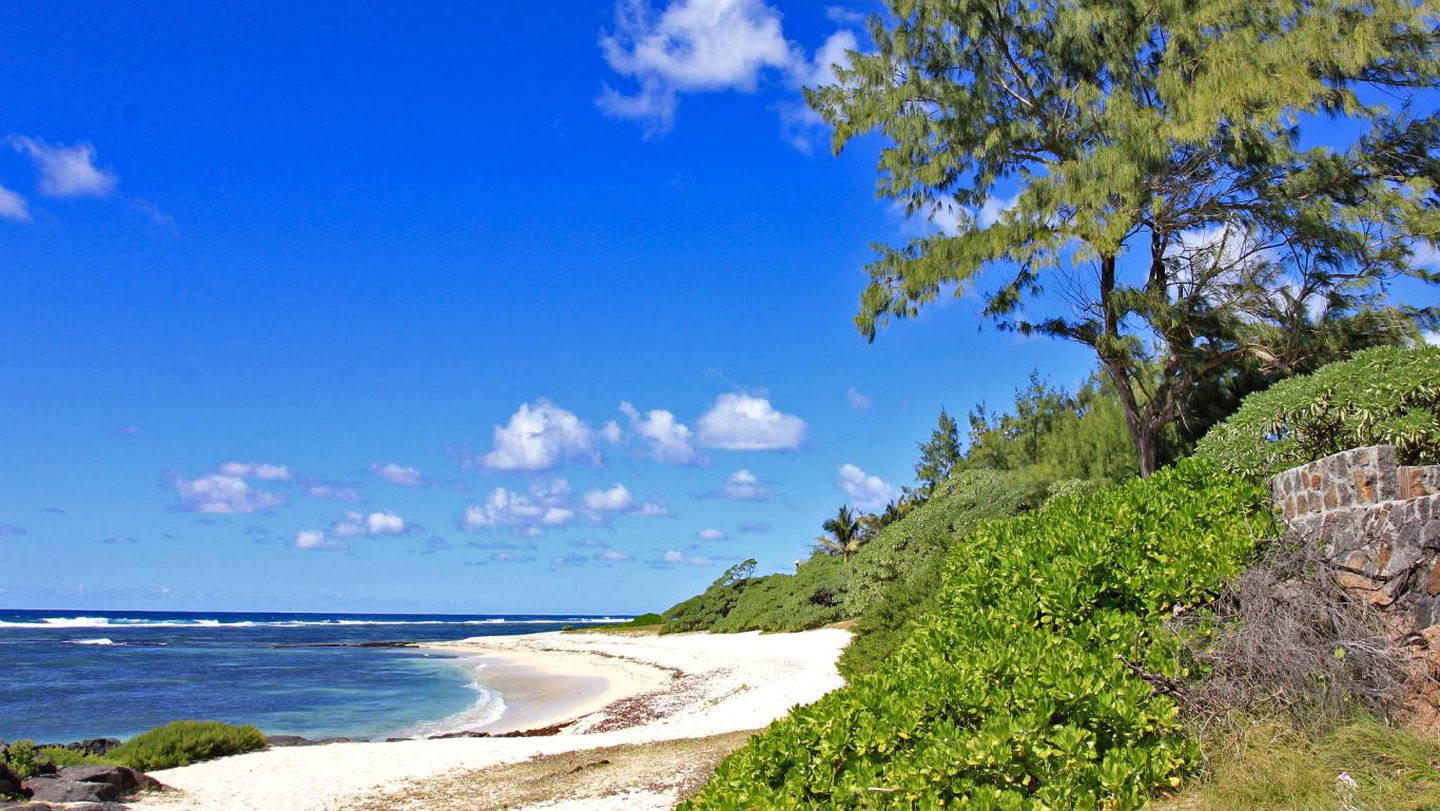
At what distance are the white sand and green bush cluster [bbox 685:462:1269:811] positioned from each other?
6764 millimetres

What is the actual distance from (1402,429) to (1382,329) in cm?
795

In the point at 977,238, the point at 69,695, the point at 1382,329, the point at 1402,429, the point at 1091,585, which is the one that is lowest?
the point at 69,695

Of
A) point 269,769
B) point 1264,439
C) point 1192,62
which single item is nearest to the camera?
point 1264,439

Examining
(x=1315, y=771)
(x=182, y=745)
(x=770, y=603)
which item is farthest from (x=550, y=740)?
(x=770, y=603)

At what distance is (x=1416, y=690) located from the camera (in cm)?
554

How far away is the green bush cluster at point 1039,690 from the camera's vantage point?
4.78 metres

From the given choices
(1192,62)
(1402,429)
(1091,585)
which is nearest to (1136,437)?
(1192,62)

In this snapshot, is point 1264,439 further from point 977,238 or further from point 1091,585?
point 977,238

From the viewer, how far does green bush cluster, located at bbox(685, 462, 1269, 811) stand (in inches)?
188

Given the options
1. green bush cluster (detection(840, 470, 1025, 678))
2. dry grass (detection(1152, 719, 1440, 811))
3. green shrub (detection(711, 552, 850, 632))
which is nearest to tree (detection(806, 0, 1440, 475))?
green bush cluster (detection(840, 470, 1025, 678))

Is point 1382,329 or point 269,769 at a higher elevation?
point 1382,329

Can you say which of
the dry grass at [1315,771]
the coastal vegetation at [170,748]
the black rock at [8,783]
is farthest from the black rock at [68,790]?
the dry grass at [1315,771]

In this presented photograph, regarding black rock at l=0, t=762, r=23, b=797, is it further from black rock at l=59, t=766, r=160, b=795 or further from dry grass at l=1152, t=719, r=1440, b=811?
dry grass at l=1152, t=719, r=1440, b=811

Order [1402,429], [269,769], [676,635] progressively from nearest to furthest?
[1402,429]
[269,769]
[676,635]
